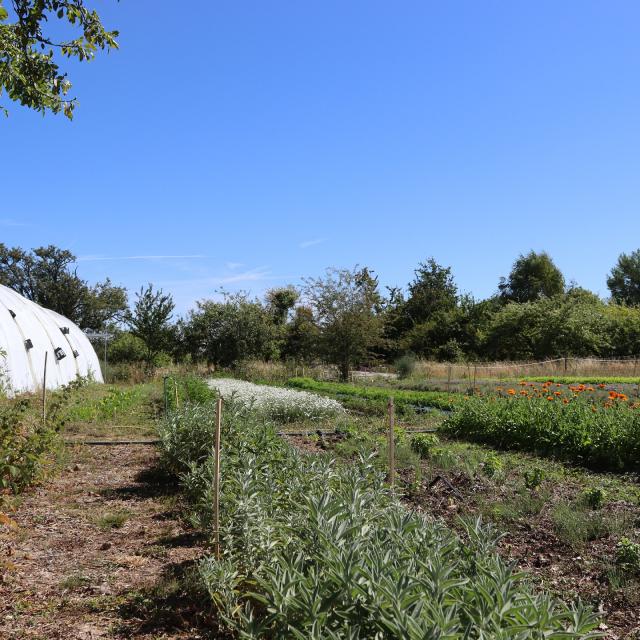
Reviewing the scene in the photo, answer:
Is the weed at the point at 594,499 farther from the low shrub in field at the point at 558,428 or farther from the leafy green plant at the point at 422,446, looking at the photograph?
the leafy green plant at the point at 422,446

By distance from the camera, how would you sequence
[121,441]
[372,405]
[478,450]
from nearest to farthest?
1. [478,450]
2. [121,441]
3. [372,405]

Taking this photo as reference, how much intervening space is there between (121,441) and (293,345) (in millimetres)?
23066

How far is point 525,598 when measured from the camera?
99.0 inches

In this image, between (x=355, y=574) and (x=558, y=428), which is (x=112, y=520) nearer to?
(x=355, y=574)

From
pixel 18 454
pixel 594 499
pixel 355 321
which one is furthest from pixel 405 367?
pixel 18 454

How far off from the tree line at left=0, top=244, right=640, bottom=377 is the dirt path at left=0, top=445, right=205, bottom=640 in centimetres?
2075

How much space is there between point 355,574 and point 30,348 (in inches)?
673

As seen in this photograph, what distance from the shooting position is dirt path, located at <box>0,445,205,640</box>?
3887 mm

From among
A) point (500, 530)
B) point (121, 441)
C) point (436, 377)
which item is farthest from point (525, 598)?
point (436, 377)

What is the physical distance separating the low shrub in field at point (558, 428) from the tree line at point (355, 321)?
53.7 ft

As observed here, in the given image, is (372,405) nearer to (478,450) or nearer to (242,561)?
(478,450)

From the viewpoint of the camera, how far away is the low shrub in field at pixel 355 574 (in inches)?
92.2

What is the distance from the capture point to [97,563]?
16.4 ft

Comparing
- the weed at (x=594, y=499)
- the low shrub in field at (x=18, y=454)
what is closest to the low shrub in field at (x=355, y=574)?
the weed at (x=594, y=499)
